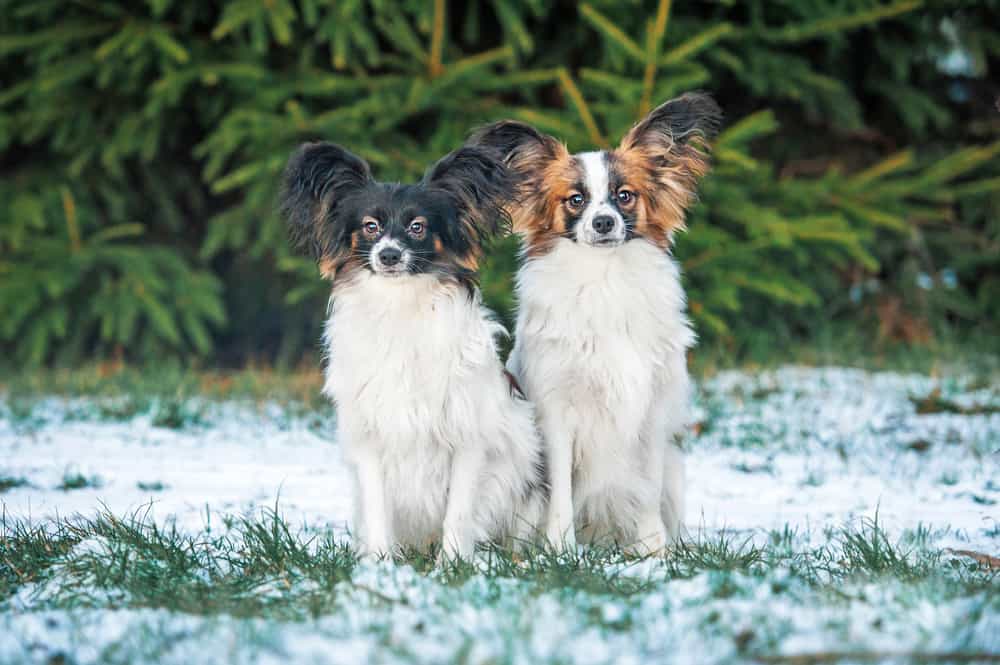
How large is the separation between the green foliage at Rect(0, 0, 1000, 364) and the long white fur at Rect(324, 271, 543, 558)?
423 centimetres

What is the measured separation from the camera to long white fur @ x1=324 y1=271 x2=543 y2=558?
4.17 meters

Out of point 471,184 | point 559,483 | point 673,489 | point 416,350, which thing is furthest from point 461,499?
point 471,184

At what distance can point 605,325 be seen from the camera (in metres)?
4.51

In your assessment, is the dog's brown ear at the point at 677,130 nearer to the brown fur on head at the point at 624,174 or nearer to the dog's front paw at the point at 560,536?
the brown fur on head at the point at 624,174

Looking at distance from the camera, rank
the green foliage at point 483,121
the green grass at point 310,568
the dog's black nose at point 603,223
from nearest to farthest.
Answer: the green grass at point 310,568 < the dog's black nose at point 603,223 < the green foliage at point 483,121

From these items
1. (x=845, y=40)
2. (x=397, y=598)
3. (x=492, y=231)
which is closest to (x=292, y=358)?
(x=845, y=40)

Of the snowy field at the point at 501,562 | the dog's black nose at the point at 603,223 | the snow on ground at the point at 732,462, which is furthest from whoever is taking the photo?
the snow on ground at the point at 732,462

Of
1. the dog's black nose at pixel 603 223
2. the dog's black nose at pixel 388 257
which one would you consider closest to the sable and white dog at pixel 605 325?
the dog's black nose at pixel 603 223

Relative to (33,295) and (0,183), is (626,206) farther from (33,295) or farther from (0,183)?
(0,183)

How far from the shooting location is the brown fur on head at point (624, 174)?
15.2 feet

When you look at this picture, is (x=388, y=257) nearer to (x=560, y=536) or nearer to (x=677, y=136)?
(x=560, y=536)

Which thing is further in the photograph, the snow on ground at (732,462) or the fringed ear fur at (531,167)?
the snow on ground at (732,462)

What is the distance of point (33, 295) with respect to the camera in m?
9.38

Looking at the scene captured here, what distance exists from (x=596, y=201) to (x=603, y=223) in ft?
0.51
